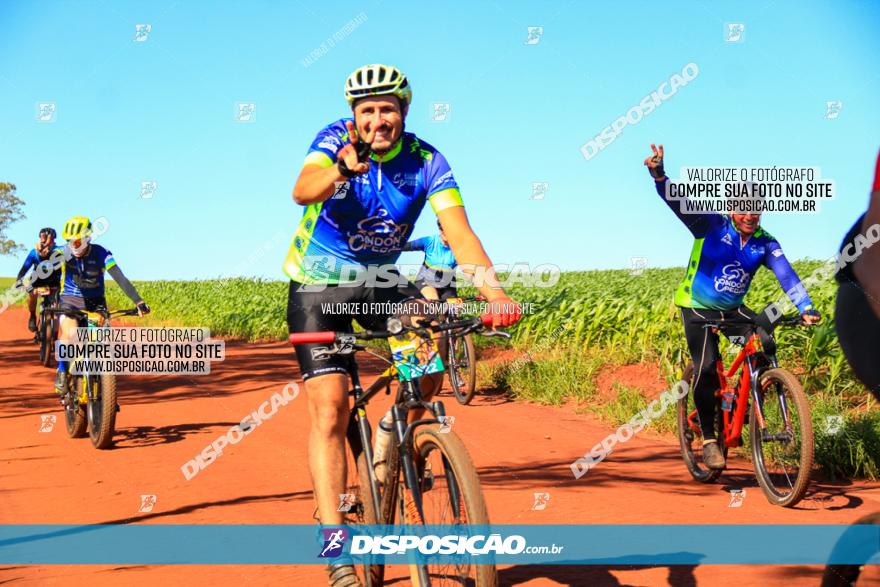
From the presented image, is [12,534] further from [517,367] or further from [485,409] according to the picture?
[517,367]

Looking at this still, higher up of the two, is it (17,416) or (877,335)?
(877,335)

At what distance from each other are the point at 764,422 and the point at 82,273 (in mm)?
7465

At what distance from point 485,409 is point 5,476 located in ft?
19.6

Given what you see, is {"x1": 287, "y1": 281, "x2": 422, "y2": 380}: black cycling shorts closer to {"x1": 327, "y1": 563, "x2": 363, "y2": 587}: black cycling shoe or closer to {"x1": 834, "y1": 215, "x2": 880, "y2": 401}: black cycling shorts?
{"x1": 327, "y1": 563, "x2": 363, "y2": 587}: black cycling shoe

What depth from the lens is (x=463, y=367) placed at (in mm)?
11992

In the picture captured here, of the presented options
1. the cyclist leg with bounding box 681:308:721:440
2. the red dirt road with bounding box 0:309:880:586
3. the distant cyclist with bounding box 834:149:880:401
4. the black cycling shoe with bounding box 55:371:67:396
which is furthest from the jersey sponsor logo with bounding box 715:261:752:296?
the black cycling shoe with bounding box 55:371:67:396

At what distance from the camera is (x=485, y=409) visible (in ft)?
37.6

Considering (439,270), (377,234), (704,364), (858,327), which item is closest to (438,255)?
(439,270)

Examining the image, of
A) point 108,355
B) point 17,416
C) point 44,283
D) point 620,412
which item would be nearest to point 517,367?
point 620,412

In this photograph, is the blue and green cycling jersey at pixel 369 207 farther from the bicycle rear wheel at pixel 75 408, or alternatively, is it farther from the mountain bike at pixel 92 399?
the bicycle rear wheel at pixel 75 408

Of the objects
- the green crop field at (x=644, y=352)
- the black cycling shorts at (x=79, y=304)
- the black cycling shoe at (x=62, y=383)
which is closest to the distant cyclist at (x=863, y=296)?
the green crop field at (x=644, y=352)

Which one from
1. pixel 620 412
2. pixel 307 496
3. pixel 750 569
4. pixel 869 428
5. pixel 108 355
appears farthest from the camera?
pixel 620 412

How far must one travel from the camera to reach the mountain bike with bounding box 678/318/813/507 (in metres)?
6.15

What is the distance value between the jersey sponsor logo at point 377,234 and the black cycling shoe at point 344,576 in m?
1.50
